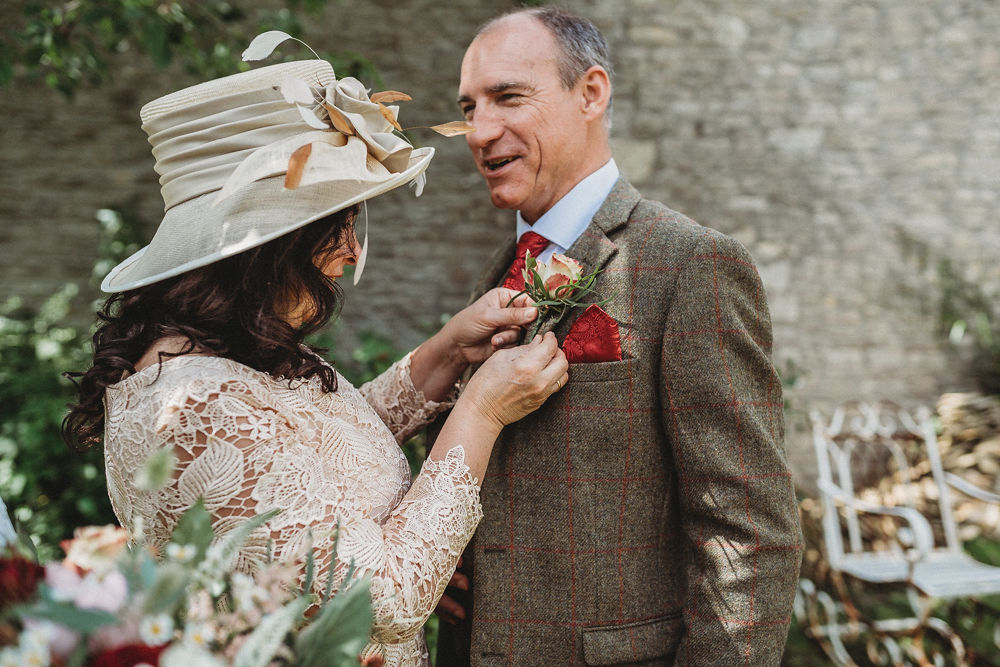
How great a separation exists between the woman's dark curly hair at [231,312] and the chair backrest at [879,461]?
421 centimetres

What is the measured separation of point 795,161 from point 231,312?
5.21 m

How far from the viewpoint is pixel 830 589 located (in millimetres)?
4648

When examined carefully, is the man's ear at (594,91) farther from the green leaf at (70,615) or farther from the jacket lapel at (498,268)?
the green leaf at (70,615)

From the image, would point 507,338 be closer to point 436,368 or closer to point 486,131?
point 436,368

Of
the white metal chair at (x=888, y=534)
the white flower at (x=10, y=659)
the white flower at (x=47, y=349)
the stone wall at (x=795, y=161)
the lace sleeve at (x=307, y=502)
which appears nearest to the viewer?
the white flower at (x=10, y=659)

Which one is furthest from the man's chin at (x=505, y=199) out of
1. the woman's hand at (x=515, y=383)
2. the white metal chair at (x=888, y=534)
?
the white metal chair at (x=888, y=534)

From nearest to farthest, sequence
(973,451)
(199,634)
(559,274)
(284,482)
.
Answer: (199,634), (284,482), (559,274), (973,451)

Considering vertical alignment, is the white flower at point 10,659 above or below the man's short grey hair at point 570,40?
below

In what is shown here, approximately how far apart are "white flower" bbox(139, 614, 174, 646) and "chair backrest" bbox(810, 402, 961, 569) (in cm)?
468

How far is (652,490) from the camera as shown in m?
1.59

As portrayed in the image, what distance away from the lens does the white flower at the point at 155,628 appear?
0.68 meters

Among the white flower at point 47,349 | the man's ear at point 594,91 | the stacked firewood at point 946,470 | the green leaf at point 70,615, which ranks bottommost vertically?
the stacked firewood at point 946,470

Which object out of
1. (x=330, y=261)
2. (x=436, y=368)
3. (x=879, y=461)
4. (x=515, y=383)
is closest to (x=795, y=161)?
(x=879, y=461)

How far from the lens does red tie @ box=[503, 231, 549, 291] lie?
5.83ft
